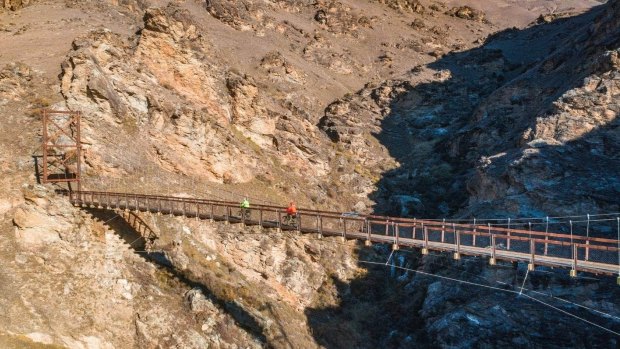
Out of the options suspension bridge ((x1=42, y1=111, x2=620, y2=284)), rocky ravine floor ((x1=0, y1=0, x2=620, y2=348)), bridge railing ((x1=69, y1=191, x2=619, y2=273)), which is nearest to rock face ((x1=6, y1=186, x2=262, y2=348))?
rocky ravine floor ((x1=0, y1=0, x2=620, y2=348))

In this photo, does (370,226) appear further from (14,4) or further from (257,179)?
(14,4)

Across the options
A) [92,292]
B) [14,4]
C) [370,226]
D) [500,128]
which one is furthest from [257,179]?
[14,4]

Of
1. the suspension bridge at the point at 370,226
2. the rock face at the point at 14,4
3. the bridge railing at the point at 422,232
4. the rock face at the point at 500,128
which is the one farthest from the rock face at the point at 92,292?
the rock face at the point at 14,4

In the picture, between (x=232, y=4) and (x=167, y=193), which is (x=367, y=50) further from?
(x=167, y=193)

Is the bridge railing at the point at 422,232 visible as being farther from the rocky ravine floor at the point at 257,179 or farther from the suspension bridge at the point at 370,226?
the rocky ravine floor at the point at 257,179

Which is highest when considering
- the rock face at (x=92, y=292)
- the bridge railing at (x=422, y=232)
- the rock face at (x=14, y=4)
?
the rock face at (x=14, y=4)

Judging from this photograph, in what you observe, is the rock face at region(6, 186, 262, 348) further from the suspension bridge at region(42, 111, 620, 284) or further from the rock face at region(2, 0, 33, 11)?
the rock face at region(2, 0, 33, 11)

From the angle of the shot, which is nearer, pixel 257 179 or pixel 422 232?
pixel 422 232
